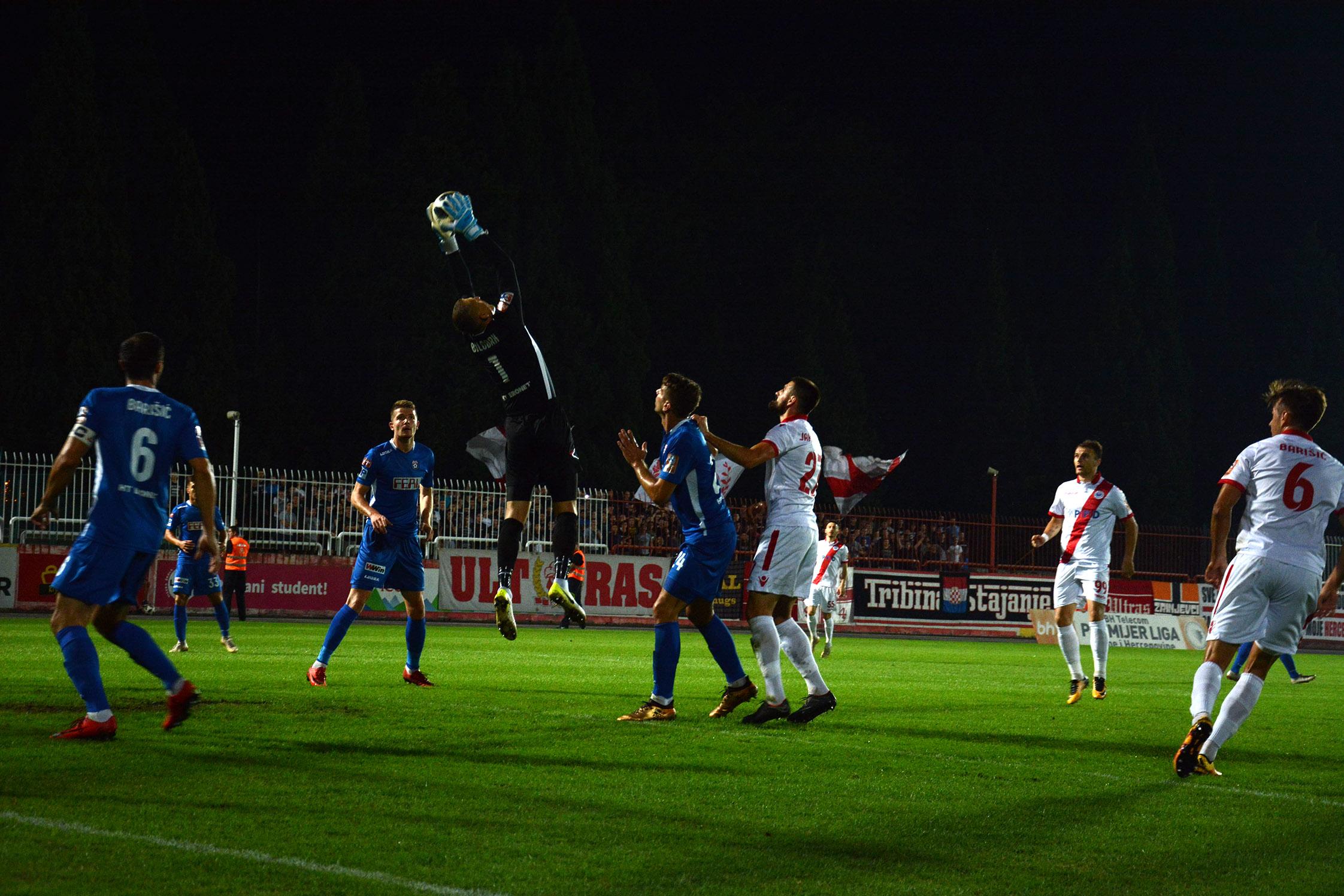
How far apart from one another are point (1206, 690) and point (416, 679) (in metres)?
6.83

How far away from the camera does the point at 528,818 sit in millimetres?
5508

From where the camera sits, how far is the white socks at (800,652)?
9336 millimetres

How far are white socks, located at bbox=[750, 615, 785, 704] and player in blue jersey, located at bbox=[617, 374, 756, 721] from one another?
359mm

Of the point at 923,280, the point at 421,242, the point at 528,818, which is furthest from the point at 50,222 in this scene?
the point at 923,280

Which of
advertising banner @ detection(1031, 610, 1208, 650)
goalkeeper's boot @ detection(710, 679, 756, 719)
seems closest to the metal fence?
advertising banner @ detection(1031, 610, 1208, 650)

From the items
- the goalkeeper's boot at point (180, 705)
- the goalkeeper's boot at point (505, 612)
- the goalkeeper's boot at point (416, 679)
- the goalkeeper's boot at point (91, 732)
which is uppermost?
the goalkeeper's boot at point (505, 612)

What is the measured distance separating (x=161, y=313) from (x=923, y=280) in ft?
113

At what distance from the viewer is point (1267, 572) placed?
7379mm

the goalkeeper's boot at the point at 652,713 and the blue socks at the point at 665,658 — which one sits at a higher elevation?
the blue socks at the point at 665,658

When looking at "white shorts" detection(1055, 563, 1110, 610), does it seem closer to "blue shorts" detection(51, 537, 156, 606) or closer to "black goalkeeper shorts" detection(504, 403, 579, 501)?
"black goalkeeper shorts" detection(504, 403, 579, 501)

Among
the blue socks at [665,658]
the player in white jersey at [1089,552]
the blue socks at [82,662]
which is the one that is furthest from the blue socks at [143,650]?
the player in white jersey at [1089,552]

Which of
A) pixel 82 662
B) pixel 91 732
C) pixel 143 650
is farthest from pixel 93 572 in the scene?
pixel 91 732

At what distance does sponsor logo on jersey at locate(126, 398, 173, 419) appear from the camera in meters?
7.27

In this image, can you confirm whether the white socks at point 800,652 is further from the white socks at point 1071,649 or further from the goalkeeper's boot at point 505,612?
the white socks at point 1071,649
